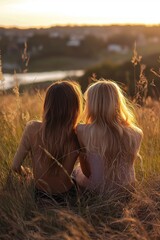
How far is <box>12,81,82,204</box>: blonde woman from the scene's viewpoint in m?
3.35

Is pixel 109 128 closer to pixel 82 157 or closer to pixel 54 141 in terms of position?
pixel 82 157

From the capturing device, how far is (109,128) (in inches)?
134

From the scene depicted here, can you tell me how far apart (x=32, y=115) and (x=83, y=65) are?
50577mm

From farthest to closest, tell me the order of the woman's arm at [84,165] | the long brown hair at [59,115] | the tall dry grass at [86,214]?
the woman's arm at [84,165] < the long brown hair at [59,115] < the tall dry grass at [86,214]

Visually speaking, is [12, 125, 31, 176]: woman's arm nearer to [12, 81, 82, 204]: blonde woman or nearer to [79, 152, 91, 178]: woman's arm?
[12, 81, 82, 204]: blonde woman

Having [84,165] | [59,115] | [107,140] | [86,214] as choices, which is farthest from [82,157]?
[86,214]

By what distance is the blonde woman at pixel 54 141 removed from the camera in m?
3.35

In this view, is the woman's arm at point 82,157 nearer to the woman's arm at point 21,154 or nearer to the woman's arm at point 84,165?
the woman's arm at point 84,165

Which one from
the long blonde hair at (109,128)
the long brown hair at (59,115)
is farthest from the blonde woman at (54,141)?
the long blonde hair at (109,128)

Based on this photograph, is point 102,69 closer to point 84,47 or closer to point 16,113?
point 16,113

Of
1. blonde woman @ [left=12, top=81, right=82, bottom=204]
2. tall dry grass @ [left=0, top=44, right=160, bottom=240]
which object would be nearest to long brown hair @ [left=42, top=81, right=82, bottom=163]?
blonde woman @ [left=12, top=81, right=82, bottom=204]

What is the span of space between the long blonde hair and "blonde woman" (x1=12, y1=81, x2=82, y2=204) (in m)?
0.11

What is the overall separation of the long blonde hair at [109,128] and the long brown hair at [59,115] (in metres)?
0.13

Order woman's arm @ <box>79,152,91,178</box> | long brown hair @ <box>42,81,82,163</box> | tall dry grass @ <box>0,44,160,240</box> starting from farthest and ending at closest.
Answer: woman's arm @ <box>79,152,91,178</box> < long brown hair @ <box>42,81,82,163</box> < tall dry grass @ <box>0,44,160,240</box>
